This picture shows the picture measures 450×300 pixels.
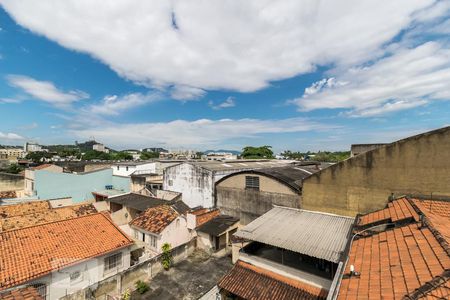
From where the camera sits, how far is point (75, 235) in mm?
15508

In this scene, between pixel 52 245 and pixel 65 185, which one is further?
pixel 65 185

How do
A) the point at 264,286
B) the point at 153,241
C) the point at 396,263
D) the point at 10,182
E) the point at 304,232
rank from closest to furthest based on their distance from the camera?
the point at 396,263, the point at 264,286, the point at 304,232, the point at 153,241, the point at 10,182

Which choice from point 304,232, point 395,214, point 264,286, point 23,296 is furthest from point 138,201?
point 395,214

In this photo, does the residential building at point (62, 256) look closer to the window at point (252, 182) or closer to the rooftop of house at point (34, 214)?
the rooftop of house at point (34, 214)

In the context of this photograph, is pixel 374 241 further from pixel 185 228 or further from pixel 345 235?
pixel 185 228

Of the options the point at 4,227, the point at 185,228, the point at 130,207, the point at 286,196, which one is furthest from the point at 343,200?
the point at 4,227

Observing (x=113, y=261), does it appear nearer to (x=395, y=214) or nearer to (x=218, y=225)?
(x=218, y=225)

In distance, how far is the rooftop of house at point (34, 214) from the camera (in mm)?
20188

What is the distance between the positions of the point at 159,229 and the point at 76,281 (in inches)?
249

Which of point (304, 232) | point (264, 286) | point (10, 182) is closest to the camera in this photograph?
point (264, 286)

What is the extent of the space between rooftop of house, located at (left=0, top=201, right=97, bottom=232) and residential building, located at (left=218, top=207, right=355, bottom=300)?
18531 mm

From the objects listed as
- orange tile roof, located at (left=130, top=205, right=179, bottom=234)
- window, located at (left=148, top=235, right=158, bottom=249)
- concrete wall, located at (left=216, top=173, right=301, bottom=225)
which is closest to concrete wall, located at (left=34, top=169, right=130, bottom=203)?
orange tile roof, located at (left=130, top=205, right=179, bottom=234)

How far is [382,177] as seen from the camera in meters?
14.8

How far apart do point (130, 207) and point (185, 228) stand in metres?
7.71
